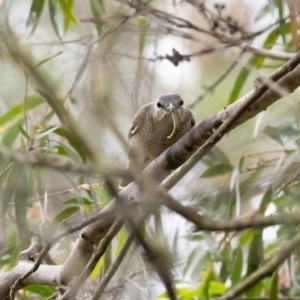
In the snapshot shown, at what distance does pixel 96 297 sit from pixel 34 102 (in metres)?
0.97

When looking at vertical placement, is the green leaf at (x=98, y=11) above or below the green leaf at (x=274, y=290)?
above

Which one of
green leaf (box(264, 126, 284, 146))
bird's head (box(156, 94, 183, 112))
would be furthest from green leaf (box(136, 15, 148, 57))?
green leaf (box(264, 126, 284, 146))

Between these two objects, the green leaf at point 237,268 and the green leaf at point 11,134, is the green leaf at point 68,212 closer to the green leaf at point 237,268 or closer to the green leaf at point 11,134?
the green leaf at point 11,134

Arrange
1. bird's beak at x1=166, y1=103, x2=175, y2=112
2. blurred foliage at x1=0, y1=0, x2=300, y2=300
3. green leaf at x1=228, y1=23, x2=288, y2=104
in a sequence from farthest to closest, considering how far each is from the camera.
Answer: green leaf at x1=228, y1=23, x2=288, y2=104 → bird's beak at x1=166, y1=103, x2=175, y2=112 → blurred foliage at x1=0, y1=0, x2=300, y2=300

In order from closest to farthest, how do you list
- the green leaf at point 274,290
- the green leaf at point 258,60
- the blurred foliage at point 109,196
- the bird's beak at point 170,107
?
1. the green leaf at point 274,290
2. the blurred foliage at point 109,196
3. the bird's beak at point 170,107
4. the green leaf at point 258,60

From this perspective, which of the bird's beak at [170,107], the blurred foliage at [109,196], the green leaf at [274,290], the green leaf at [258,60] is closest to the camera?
the green leaf at [274,290]

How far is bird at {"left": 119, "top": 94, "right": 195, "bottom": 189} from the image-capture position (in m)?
1.94

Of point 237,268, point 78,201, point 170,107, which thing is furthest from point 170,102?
point 237,268

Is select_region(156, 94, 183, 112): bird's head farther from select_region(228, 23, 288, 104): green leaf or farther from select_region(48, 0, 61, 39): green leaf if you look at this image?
select_region(48, 0, 61, 39): green leaf

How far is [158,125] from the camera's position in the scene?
2.08m

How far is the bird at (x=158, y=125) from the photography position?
1.94 metres

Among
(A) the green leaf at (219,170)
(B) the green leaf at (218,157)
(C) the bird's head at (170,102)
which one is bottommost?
(A) the green leaf at (219,170)

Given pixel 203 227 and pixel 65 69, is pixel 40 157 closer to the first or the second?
pixel 203 227

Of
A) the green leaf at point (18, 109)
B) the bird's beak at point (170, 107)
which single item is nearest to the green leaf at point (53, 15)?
the green leaf at point (18, 109)
